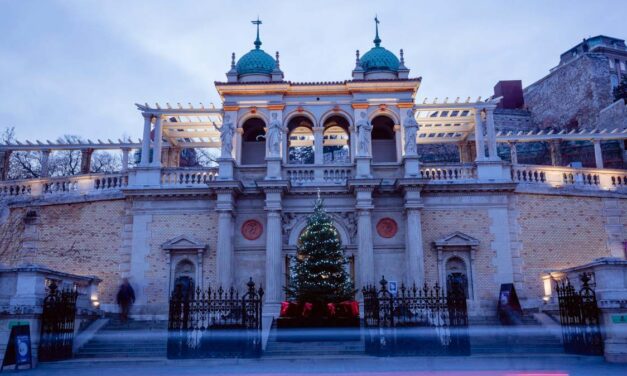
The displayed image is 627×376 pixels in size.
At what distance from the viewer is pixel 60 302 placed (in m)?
14.9

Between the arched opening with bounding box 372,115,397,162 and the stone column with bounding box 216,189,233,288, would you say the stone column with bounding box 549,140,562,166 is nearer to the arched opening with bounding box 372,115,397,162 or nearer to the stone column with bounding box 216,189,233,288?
→ the arched opening with bounding box 372,115,397,162

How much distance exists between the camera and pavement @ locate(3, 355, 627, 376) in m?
11.9

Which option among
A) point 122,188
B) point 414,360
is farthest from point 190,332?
point 122,188

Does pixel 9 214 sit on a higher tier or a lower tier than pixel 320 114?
lower

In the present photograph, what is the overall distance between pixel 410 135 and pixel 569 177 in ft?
22.8

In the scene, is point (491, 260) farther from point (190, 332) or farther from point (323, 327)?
point (190, 332)

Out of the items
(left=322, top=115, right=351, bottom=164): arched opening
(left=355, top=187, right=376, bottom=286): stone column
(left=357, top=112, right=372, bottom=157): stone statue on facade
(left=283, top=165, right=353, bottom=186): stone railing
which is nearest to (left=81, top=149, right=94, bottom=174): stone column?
(left=283, top=165, right=353, bottom=186): stone railing

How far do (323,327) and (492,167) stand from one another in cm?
1110

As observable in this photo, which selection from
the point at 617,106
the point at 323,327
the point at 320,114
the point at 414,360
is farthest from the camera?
the point at 617,106

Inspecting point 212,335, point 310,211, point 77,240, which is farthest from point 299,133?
point 212,335

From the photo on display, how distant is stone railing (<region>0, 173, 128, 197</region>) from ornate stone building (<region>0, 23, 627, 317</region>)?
0.15 ft

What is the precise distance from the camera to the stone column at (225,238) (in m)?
21.5

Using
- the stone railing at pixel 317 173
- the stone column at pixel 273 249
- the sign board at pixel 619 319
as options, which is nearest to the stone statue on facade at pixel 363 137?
the stone railing at pixel 317 173

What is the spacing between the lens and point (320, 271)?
688 inches
